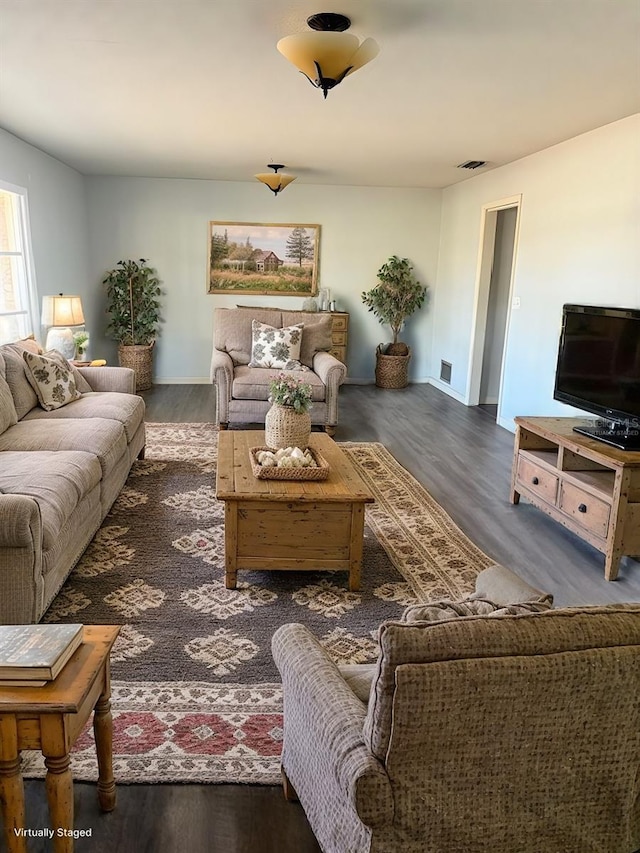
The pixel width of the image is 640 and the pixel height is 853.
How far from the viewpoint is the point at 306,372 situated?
5660 mm

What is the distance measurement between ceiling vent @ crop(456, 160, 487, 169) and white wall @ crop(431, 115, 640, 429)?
0.78 ft

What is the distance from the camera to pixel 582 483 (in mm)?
3363

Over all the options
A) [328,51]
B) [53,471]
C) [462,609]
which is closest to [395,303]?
[328,51]

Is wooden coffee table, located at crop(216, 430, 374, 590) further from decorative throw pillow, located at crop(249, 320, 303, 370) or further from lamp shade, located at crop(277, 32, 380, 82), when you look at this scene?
decorative throw pillow, located at crop(249, 320, 303, 370)

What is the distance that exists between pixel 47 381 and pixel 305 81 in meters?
2.36

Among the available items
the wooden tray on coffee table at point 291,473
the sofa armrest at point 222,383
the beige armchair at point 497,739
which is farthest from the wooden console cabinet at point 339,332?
the beige armchair at point 497,739

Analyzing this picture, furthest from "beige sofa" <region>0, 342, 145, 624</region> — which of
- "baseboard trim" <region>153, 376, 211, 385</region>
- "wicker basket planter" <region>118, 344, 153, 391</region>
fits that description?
"baseboard trim" <region>153, 376, 211, 385</region>

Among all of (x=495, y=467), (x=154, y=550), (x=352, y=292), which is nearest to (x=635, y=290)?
(x=495, y=467)

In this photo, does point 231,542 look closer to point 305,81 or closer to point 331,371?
point 305,81

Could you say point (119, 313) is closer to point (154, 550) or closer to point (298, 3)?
point (154, 550)

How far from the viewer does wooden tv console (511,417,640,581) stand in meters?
3.07

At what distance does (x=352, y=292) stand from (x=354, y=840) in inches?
284

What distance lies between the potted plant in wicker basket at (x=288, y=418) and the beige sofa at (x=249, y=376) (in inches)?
82.0

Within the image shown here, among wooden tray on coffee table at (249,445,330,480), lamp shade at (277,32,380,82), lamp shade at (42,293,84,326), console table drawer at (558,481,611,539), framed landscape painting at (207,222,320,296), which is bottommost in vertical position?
console table drawer at (558,481,611,539)
